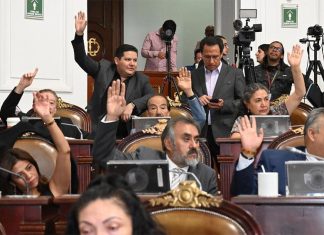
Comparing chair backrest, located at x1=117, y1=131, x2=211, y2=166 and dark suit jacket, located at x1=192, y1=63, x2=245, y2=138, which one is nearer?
chair backrest, located at x1=117, y1=131, x2=211, y2=166

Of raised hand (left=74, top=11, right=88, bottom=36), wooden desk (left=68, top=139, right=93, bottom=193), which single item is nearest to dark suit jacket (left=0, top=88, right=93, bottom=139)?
wooden desk (left=68, top=139, right=93, bottom=193)

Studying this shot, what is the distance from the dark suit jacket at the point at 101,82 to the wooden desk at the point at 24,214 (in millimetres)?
3417

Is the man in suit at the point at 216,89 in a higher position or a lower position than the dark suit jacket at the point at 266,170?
higher

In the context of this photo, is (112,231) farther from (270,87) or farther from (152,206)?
(270,87)

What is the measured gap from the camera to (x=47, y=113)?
4.49 m

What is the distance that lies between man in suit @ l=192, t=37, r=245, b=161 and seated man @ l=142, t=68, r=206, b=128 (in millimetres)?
392

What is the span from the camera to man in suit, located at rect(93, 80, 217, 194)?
4309 mm

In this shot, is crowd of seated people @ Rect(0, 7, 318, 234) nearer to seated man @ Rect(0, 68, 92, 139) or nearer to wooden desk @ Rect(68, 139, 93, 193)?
seated man @ Rect(0, 68, 92, 139)

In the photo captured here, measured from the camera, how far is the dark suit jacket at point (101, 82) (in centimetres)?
693

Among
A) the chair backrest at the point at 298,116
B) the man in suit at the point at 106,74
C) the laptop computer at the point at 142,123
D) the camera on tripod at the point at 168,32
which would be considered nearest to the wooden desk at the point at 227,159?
the laptop computer at the point at 142,123

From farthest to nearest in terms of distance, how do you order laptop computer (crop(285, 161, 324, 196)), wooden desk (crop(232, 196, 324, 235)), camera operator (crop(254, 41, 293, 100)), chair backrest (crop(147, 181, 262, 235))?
1. camera operator (crop(254, 41, 293, 100))
2. laptop computer (crop(285, 161, 324, 196))
3. wooden desk (crop(232, 196, 324, 235))
4. chair backrest (crop(147, 181, 262, 235))

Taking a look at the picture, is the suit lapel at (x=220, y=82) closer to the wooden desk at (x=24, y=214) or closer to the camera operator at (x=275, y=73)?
the camera operator at (x=275, y=73)

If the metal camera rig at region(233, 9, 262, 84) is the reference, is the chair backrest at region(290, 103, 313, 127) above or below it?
below

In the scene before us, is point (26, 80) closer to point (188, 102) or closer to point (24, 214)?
point (188, 102)
